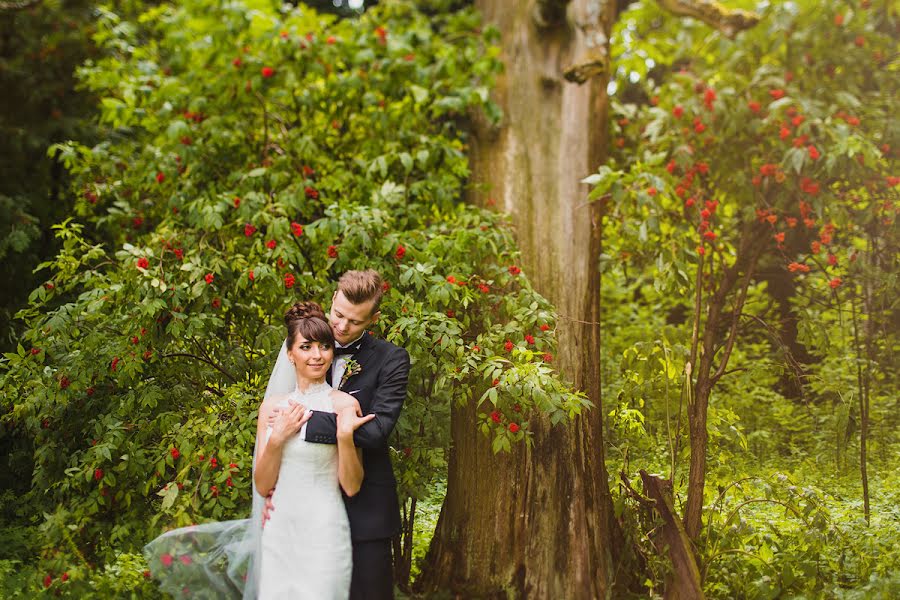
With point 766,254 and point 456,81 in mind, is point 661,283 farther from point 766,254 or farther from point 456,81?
point 456,81

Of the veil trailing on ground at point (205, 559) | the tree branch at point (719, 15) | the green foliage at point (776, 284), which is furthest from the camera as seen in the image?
the tree branch at point (719, 15)

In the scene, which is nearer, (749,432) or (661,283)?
(661,283)

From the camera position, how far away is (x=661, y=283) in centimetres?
453

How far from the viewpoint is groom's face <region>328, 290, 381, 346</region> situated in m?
2.78

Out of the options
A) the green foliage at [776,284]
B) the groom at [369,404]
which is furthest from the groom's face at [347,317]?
the green foliage at [776,284]

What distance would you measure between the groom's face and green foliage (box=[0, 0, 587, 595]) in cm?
45

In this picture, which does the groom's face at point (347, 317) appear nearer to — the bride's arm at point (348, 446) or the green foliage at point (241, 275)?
the bride's arm at point (348, 446)

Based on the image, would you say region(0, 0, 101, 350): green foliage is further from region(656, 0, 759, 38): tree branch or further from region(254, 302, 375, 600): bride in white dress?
region(656, 0, 759, 38): tree branch

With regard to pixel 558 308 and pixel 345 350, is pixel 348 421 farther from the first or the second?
pixel 558 308

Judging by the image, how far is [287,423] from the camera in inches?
101

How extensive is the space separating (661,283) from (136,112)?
3394 millimetres

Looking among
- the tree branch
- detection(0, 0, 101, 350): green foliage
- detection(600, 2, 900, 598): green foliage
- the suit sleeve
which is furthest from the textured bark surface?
detection(0, 0, 101, 350): green foliage

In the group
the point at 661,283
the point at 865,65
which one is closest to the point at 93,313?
the point at 661,283

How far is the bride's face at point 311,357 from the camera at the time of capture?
2650 mm
